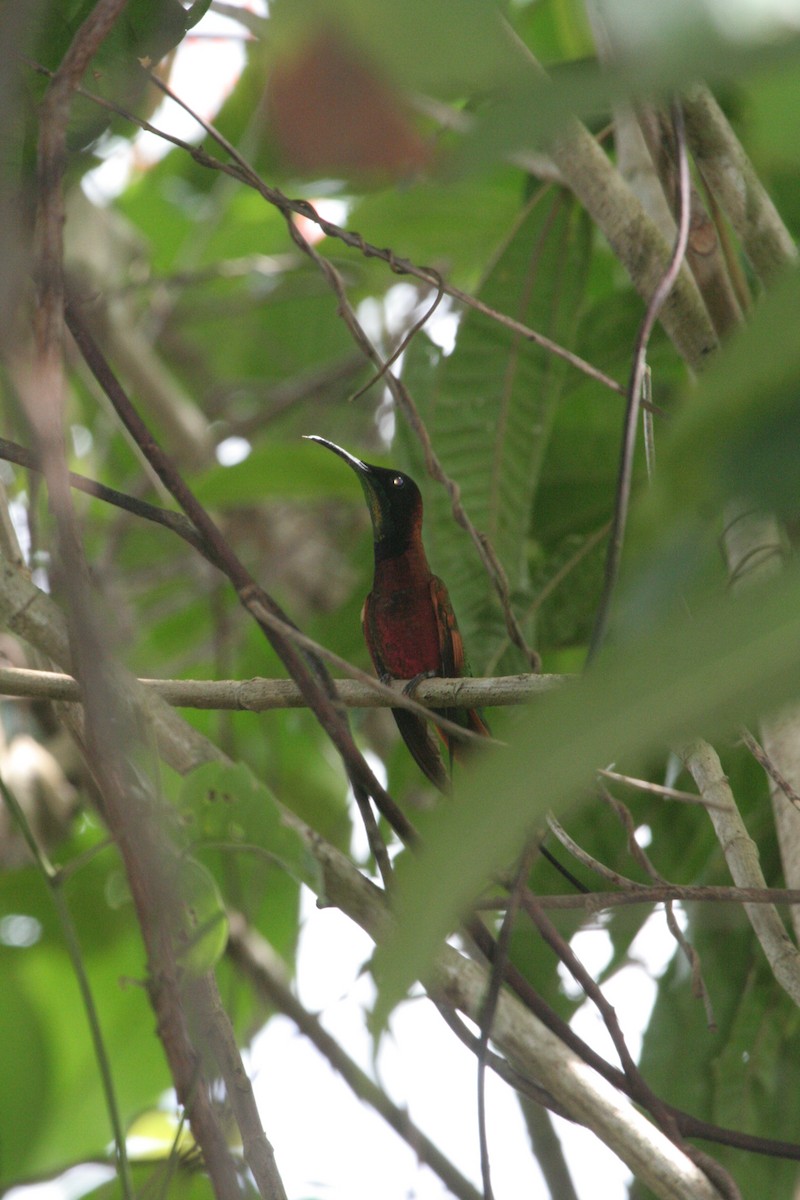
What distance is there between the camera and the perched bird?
10.1 feet

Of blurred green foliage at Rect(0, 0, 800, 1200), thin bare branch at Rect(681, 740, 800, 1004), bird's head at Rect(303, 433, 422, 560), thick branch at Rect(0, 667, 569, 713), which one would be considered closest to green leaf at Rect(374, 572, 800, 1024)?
blurred green foliage at Rect(0, 0, 800, 1200)

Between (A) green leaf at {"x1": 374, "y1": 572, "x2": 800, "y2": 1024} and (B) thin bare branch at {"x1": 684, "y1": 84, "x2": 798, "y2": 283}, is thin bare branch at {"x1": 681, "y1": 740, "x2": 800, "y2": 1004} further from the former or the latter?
(A) green leaf at {"x1": 374, "y1": 572, "x2": 800, "y2": 1024}

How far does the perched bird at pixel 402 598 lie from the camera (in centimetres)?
306

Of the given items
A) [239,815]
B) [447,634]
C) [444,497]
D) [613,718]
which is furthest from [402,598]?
[613,718]

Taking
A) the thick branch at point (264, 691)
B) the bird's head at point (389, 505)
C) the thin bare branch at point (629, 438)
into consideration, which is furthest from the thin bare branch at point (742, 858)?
the bird's head at point (389, 505)

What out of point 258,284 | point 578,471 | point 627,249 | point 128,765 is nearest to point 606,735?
point 128,765

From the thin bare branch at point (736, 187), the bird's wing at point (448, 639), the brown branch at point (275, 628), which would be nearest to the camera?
the brown branch at point (275, 628)

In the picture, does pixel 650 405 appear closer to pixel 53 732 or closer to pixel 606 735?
pixel 606 735

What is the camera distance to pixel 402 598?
10.5 feet

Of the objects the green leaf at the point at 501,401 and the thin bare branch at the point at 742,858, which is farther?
the green leaf at the point at 501,401

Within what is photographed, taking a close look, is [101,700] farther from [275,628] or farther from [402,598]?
[402,598]

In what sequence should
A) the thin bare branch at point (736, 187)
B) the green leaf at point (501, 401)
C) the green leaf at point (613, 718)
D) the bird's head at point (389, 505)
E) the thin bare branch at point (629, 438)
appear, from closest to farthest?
the green leaf at point (613, 718)
the thin bare branch at point (629, 438)
the thin bare branch at point (736, 187)
the green leaf at point (501, 401)
the bird's head at point (389, 505)

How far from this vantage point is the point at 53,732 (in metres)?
3.48

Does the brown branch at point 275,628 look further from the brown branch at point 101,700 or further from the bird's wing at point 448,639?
the bird's wing at point 448,639
